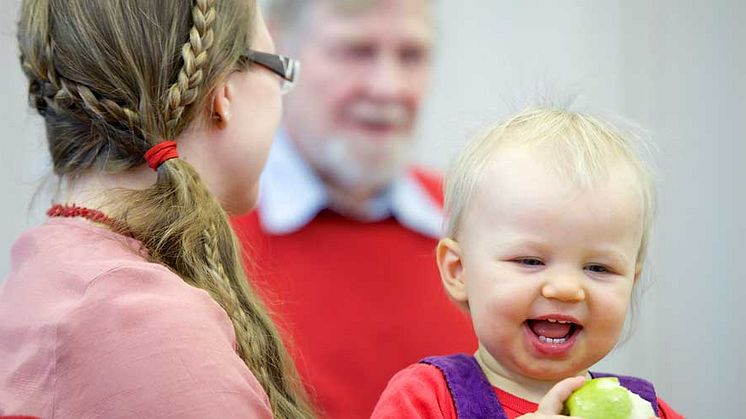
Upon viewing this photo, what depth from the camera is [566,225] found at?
5.14ft

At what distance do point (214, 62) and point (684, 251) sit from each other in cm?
317

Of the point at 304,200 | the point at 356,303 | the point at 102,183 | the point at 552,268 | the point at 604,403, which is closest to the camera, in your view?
the point at 604,403

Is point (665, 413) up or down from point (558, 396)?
down

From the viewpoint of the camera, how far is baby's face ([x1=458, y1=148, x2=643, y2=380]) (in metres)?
1.57

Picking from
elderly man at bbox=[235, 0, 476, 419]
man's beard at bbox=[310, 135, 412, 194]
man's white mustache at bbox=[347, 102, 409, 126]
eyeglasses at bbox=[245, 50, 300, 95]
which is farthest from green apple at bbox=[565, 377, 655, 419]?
man's white mustache at bbox=[347, 102, 409, 126]

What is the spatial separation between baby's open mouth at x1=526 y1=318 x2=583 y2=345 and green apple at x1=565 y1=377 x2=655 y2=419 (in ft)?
0.41

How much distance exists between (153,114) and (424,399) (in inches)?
24.7

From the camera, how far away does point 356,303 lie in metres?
3.09

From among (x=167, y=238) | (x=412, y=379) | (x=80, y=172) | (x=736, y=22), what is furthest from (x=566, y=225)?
(x=736, y=22)

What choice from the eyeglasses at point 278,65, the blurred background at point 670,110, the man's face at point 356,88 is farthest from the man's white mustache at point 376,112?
the eyeglasses at point 278,65

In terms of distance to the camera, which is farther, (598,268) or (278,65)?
(278,65)

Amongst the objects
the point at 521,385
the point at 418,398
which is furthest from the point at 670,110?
the point at 418,398

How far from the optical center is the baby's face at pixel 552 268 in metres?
1.57

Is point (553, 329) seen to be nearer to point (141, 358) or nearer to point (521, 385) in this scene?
point (521, 385)
